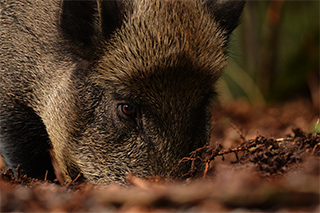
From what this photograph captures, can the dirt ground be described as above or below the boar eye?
below

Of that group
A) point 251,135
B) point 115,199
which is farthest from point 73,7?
point 251,135

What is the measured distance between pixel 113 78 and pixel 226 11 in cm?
111

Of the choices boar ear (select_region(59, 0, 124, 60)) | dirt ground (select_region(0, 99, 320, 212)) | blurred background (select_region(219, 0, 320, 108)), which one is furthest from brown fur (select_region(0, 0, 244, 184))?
blurred background (select_region(219, 0, 320, 108))

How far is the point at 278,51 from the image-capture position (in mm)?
6770

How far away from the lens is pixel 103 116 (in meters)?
2.99

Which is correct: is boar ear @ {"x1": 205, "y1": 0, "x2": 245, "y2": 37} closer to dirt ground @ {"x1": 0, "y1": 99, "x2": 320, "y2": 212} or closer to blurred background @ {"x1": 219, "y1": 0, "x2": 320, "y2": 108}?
dirt ground @ {"x1": 0, "y1": 99, "x2": 320, "y2": 212}

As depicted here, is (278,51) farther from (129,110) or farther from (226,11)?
(129,110)

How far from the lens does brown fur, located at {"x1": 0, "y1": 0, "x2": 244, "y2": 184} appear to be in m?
2.74

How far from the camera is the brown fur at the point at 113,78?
2.74m

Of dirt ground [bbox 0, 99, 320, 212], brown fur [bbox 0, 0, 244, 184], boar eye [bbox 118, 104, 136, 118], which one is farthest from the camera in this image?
boar eye [bbox 118, 104, 136, 118]

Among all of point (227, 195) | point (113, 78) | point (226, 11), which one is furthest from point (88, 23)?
point (227, 195)

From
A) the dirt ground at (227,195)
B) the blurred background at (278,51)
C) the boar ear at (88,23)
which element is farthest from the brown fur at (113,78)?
the blurred background at (278,51)

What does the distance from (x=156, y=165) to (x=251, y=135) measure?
104 inches

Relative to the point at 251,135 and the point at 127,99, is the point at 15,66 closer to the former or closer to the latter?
the point at 127,99
